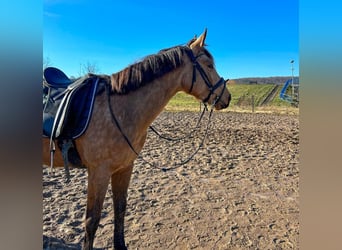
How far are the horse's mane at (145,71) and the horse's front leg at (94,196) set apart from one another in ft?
2.09

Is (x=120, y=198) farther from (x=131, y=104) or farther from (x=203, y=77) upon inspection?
(x=203, y=77)

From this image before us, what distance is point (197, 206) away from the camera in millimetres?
3158

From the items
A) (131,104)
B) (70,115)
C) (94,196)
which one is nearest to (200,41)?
(131,104)

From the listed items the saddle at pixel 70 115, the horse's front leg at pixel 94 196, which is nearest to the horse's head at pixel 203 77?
the saddle at pixel 70 115

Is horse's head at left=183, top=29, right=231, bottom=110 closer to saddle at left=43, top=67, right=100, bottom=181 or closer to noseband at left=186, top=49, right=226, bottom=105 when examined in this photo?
noseband at left=186, top=49, right=226, bottom=105

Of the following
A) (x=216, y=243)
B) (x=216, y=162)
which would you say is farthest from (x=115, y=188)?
(x=216, y=162)

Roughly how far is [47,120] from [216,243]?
71.3 inches

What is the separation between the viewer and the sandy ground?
2.44 meters

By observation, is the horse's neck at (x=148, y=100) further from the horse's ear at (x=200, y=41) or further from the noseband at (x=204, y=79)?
the horse's ear at (x=200, y=41)

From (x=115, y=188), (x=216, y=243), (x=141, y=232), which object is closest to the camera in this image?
(x=115, y=188)

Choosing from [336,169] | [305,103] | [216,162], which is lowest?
[216,162]

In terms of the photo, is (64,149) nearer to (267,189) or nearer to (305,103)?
(305,103)

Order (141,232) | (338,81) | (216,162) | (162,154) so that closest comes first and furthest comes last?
(338,81) → (141,232) → (216,162) → (162,154)

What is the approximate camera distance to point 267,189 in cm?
375
